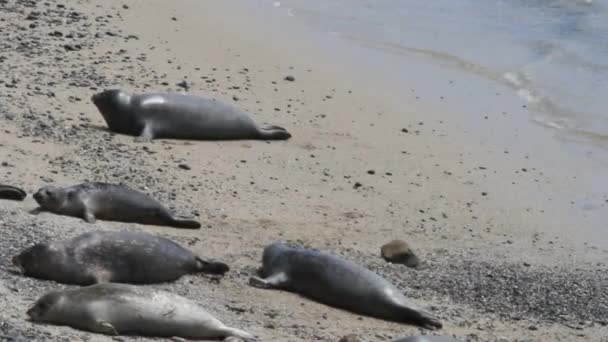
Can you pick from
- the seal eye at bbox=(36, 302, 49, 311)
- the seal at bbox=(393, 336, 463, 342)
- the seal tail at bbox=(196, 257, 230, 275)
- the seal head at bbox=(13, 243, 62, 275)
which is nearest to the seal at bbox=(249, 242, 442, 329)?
the seal tail at bbox=(196, 257, 230, 275)

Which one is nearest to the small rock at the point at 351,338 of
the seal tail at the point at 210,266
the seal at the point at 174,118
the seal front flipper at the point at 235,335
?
the seal front flipper at the point at 235,335

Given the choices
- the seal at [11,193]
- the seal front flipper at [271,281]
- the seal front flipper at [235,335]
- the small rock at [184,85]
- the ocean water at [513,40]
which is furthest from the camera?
the ocean water at [513,40]

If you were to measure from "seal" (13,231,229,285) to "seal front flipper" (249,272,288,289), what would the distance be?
6.4 inches

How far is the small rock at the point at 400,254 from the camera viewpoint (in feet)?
A: 24.1

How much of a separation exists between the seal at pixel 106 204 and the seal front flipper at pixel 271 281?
0.88 metres

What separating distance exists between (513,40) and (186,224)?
7254mm

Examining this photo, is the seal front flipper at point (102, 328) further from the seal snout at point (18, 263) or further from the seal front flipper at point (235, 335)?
the seal snout at point (18, 263)

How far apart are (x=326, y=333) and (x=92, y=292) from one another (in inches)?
41.6

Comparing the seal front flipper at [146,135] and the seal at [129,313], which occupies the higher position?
the seal at [129,313]

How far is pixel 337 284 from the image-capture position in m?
6.73

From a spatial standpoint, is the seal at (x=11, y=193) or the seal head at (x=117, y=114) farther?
the seal head at (x=117, y=114)

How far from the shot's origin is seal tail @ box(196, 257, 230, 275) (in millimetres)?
6724

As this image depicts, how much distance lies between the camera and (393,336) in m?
6.39

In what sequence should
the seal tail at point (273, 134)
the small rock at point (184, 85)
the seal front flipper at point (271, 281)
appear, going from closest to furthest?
the seal front flipper at point (271, 281) < the seal tail at point (273, 134) < the small rock at point (184, 85)
